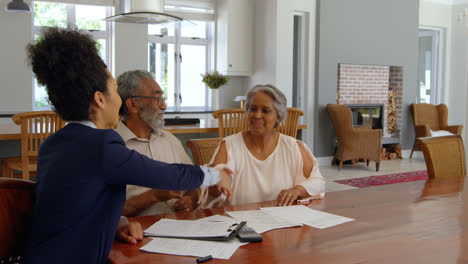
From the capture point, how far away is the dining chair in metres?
3.38

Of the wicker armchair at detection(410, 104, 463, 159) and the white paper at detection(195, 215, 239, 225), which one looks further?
the wicker armchair at detection(410, 104, 463, 159)

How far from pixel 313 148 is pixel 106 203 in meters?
6.53

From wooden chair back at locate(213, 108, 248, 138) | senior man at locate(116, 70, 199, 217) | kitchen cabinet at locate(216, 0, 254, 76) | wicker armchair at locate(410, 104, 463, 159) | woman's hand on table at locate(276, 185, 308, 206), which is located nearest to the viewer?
woman's hand on table at locate(276, 185, 308, 206)

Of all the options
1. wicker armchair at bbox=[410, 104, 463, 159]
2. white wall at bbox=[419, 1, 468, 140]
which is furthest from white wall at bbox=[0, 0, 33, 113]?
white wall at bbox=[419, 1, 468, 140]

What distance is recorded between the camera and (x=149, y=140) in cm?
226

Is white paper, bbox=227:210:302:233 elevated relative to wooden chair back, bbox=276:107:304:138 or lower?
lower

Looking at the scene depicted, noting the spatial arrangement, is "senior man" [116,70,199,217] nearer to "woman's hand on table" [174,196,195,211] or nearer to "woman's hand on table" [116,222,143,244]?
"woman's hand on table" [174,196,195,211]

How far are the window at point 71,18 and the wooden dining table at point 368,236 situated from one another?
→ 5596 mm

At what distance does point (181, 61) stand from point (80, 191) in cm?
705

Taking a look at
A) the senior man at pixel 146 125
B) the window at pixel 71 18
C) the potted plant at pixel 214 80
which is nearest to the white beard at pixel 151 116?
the senior man at pixel 146 125

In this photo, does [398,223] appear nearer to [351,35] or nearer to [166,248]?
[166,248]

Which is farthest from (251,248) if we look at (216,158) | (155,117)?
(155,117)

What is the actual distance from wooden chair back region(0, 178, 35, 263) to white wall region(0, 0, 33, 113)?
5724 millimetres

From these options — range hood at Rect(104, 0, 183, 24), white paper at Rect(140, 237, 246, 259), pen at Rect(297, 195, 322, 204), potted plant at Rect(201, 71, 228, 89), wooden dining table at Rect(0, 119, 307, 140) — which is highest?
range hood at Rect(104, 0, 183, 24)
